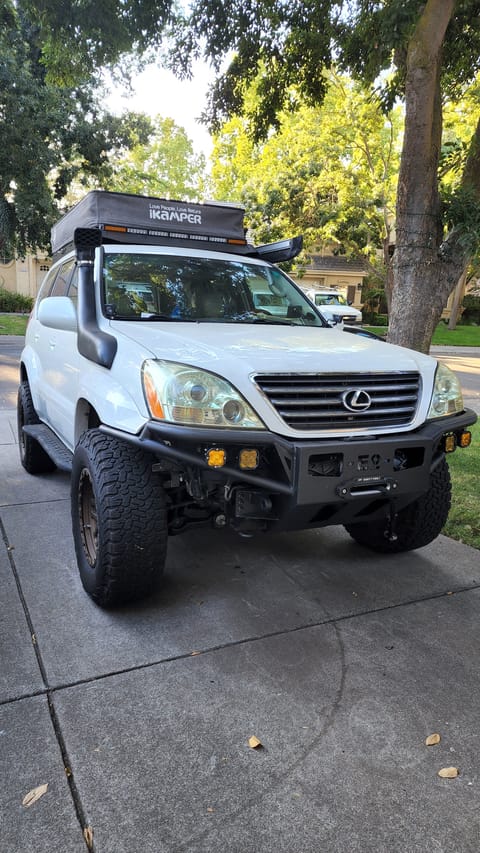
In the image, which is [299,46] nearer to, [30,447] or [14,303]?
[30,447]

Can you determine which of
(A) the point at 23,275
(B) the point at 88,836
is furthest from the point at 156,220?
(A) the point at 23,275

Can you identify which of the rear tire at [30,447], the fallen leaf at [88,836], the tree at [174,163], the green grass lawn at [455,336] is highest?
the tree at [174,163]

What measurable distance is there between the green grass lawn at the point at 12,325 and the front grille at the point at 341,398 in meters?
18.8

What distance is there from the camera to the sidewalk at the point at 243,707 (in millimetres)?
1867

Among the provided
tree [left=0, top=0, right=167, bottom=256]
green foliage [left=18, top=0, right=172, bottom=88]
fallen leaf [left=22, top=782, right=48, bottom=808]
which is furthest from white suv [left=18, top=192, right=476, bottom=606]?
tree [left=0, top=0, right=167, bottom=256]

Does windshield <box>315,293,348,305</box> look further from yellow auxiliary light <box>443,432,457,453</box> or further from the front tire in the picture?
the front tire

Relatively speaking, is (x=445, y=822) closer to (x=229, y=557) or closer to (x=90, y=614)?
(x=90, y=614)

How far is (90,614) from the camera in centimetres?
306

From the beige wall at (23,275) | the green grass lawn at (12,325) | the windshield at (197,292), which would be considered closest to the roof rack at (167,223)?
the windshield at (197,292)

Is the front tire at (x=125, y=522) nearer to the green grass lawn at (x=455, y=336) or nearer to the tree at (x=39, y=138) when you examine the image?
the tree at (x=39, y=138)

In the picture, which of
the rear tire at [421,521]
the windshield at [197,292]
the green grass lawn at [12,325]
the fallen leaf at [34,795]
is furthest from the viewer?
the green grass lawn at [12,325]

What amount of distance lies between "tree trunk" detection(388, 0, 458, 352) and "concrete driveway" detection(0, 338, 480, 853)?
2.82 m

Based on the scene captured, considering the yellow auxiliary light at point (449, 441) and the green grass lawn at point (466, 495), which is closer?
the yellow auxiliary light at point (449, 441)

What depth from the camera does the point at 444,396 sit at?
3.29 m
